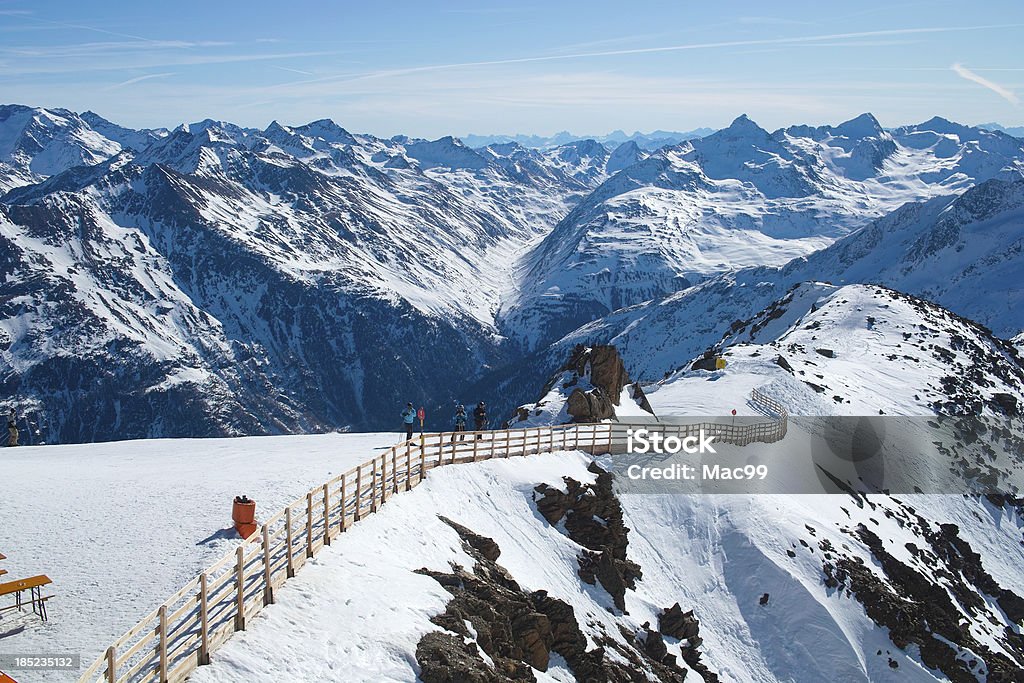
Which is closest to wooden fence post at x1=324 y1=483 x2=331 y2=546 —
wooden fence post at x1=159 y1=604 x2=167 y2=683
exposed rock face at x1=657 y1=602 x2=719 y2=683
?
wooden fence post at x1=159 y1=604 x2=167 y2=683

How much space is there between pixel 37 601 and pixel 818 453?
44895 millimetres

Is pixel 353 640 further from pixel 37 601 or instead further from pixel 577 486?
pixel 577 486

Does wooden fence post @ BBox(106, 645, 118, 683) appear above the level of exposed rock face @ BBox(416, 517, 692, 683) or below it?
above

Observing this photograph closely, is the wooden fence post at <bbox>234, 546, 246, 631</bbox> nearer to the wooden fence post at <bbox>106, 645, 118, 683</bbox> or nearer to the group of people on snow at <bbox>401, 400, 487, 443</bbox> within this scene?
the wooden fence post at <bbox>106, 645, 118, 683</bbox>

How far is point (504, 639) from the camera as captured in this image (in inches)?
845

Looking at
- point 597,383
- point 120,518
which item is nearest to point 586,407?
point 597,383

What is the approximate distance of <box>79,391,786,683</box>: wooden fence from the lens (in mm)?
14000

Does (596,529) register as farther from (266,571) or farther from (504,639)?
(266,571)

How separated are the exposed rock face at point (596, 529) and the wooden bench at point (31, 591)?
1918cm

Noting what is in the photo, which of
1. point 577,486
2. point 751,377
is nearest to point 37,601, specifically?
point 577,486

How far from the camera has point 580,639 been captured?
1009 inches

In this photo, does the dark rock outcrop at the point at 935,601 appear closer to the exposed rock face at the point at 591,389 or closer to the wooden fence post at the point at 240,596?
the exposed rock face at the point at 591,389

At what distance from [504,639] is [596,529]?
1362 cm

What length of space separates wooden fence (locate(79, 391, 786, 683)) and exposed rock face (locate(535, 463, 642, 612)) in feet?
9.51
